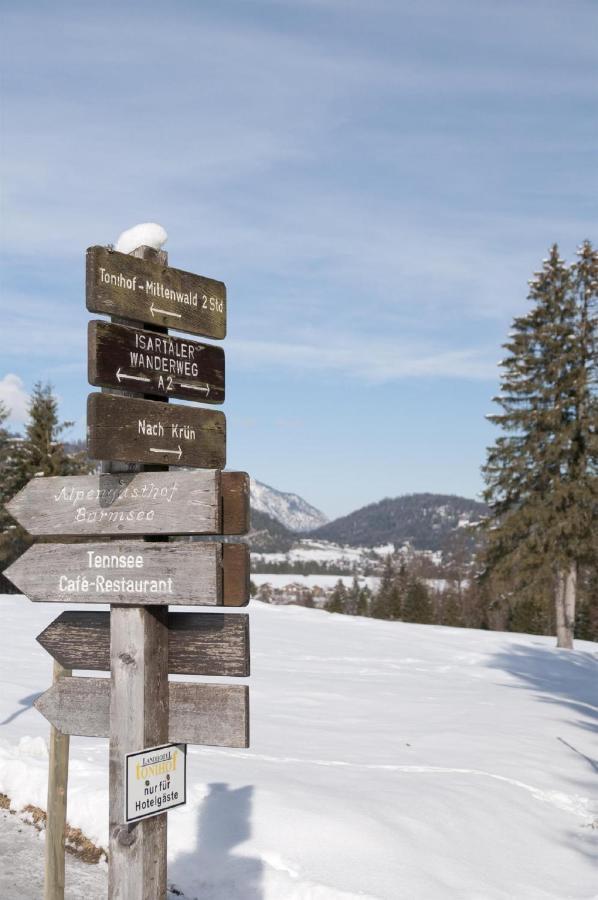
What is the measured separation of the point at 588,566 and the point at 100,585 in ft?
85.7

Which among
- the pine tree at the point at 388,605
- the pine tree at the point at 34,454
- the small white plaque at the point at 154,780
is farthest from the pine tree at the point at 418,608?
the small white plaque at the point at 154,780

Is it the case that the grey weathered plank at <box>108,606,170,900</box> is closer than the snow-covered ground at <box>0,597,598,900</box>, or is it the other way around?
the grey weathered plank at <box>108,606,170,900</box>

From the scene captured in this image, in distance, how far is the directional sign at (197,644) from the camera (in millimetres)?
4125

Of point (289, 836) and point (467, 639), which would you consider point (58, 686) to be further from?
point (467, 639)

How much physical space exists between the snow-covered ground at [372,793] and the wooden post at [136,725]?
249cm

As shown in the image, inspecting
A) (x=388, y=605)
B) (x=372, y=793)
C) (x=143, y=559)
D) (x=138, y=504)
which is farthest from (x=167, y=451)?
(x=388, y=605)

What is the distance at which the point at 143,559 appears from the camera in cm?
415

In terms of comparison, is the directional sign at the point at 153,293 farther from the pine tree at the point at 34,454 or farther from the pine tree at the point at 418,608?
the pine tree at the point at 418,608

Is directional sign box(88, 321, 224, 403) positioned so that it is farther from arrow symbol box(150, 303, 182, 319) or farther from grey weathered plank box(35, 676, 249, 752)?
grey weathered plank box(35, 676, 249, 752)

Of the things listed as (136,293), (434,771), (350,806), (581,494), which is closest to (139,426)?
(136,293)

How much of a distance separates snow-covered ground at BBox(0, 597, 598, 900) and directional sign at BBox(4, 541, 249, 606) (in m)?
3.21

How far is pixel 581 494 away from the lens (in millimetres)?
26656

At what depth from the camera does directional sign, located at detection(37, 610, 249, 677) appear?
13.5 ft

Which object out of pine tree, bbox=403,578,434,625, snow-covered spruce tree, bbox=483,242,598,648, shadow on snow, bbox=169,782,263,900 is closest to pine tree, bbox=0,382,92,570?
snow-covered spruce tree, bbox=483,242,598,648
